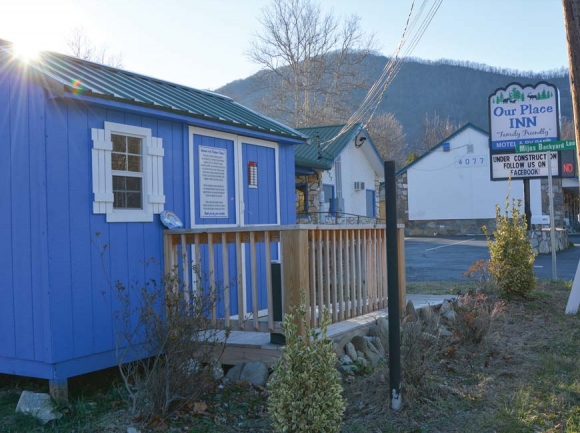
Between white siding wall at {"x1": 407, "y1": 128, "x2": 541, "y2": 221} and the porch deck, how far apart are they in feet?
85.3

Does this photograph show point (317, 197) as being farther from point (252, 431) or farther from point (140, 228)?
point (252, 431)

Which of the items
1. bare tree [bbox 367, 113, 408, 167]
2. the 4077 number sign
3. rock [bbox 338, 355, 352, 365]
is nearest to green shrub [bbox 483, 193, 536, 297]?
rock [bbox 338, 355, 352, 365]

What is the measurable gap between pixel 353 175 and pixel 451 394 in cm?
1859

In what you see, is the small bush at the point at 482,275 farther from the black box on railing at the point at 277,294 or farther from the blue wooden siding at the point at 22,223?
the blue wooden siding at the point at 22,223

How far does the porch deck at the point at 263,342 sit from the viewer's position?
19.4ft

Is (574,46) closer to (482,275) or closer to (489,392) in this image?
(489,392)

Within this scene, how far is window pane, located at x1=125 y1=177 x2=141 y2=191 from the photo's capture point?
622cm

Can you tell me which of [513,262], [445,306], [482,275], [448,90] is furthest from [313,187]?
[448,90]

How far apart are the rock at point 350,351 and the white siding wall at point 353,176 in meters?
15.1

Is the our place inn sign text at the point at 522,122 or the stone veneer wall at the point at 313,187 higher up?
the our place inn sign text at the point at 522,122

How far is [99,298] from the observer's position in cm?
578

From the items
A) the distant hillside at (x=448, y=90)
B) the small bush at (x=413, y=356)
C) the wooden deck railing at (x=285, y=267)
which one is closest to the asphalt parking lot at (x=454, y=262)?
the wooden deck railing at (x=285, y=267)

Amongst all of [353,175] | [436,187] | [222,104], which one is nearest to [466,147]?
[436,187]

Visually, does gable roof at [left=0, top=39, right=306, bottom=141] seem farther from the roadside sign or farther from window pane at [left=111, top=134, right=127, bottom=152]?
the roadside sign
